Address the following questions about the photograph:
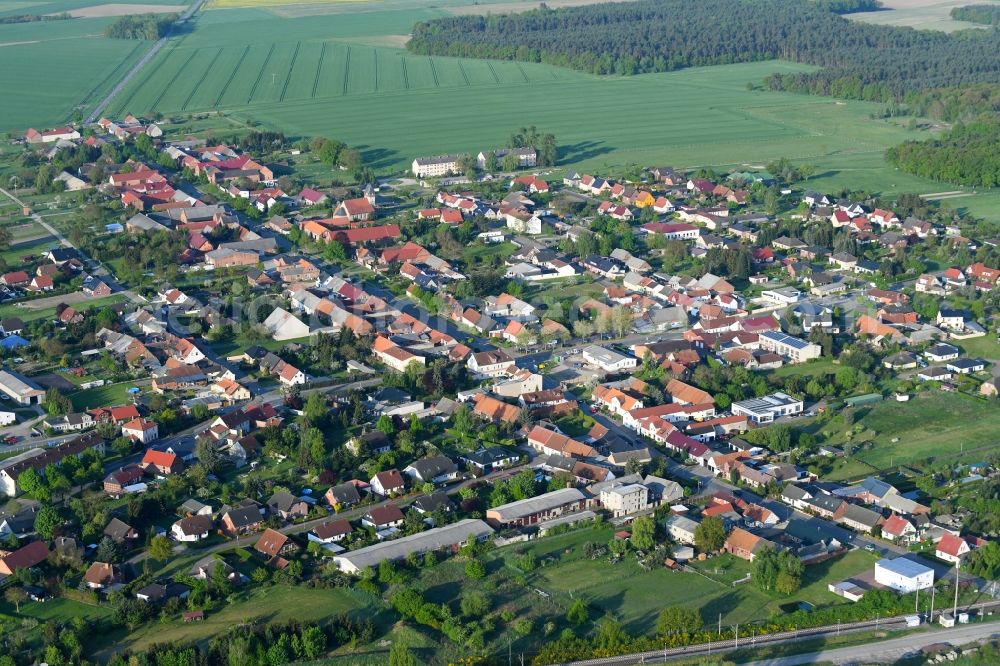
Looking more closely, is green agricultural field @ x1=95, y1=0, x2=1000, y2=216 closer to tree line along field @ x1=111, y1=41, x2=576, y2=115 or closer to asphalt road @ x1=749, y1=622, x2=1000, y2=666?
tree line along field @ x1=111, y1=41, x2=576, y2=115

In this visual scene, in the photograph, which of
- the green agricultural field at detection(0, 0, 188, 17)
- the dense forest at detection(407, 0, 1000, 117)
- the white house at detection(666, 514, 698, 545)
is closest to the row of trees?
the white house at detection(666, 514, 698, 545)

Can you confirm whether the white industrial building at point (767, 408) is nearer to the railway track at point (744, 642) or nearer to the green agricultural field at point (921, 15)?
the railway track at point (744, 642)

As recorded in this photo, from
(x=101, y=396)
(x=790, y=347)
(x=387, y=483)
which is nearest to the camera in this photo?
(x=387, y=483)

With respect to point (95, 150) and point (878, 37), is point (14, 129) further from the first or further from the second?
point (878, 37)

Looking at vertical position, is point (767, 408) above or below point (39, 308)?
below

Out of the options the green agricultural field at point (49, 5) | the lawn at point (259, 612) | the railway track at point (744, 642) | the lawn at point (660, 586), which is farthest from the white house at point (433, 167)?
the green agricultural field at point (49, 5)

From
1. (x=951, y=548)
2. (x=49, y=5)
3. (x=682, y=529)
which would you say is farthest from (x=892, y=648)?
(x=49, y=5)

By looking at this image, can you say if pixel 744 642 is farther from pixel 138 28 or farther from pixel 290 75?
pixel 138 28
